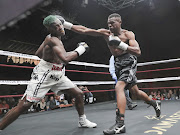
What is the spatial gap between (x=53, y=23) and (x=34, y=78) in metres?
0.50

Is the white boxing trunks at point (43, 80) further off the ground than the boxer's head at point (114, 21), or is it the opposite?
the boxer's head at point (114, 21)

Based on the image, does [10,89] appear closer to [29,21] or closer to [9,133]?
[29,21]

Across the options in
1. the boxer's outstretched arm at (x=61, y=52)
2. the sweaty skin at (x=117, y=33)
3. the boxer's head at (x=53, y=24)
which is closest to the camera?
the boxer's outstretched arm at (x=61, y=52)

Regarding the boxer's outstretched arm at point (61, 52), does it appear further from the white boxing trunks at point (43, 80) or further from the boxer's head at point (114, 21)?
the boxer's head at point (114, 21)

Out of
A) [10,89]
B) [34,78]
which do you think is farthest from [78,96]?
[10,89]


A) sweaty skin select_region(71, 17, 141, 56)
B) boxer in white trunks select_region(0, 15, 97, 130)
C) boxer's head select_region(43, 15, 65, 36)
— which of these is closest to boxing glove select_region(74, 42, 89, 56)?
boxer in white trunks select_region(0, 15, 97, 130)

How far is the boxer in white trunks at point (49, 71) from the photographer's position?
141 centimetres

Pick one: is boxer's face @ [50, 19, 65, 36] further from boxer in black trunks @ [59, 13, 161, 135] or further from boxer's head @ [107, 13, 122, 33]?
boxer's head @ [107, 13, 122, 33]

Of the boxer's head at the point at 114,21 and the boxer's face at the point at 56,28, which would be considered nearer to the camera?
the boxer's face at the point at 56,28

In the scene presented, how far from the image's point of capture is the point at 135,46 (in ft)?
5.33

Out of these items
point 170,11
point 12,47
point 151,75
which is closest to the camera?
point 170,11

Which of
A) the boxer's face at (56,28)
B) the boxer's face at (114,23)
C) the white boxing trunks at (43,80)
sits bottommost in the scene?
the white boxing trunks at (43,80)

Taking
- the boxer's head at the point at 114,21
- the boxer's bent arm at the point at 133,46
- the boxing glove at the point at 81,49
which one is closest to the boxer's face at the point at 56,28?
the boxing glove at the point at 81,49

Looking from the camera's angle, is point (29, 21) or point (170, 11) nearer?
point (170, 11)
